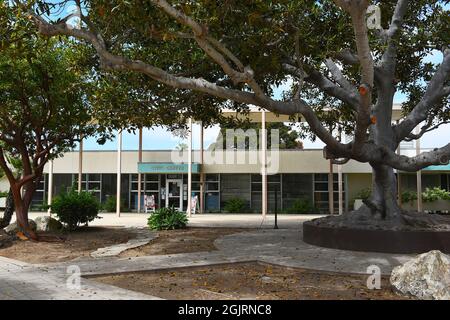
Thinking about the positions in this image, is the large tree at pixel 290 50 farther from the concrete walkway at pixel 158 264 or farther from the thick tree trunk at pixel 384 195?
the concrete walkway at pixel 158 264

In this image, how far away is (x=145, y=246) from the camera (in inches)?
490

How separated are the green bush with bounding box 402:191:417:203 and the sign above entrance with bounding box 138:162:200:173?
40.3ft

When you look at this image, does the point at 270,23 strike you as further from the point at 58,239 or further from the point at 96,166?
the point at 96,166

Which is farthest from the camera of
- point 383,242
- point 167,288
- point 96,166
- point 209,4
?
point 96,166

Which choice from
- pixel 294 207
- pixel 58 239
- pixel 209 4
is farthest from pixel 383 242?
pixel 294 207

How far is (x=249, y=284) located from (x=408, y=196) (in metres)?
22.1

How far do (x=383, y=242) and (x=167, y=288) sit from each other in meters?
6.11

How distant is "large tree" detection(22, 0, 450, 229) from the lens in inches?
322

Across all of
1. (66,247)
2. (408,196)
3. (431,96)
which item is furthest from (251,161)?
(66,247)

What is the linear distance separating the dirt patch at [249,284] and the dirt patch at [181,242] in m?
2.55

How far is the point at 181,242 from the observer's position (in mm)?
13125

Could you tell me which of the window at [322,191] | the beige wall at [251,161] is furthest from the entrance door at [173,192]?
the window at [322,191]

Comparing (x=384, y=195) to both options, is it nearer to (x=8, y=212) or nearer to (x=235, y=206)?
(x=8, y=212)

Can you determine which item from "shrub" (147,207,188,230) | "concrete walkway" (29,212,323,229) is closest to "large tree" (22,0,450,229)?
"shrub" (147,207,188,230)
